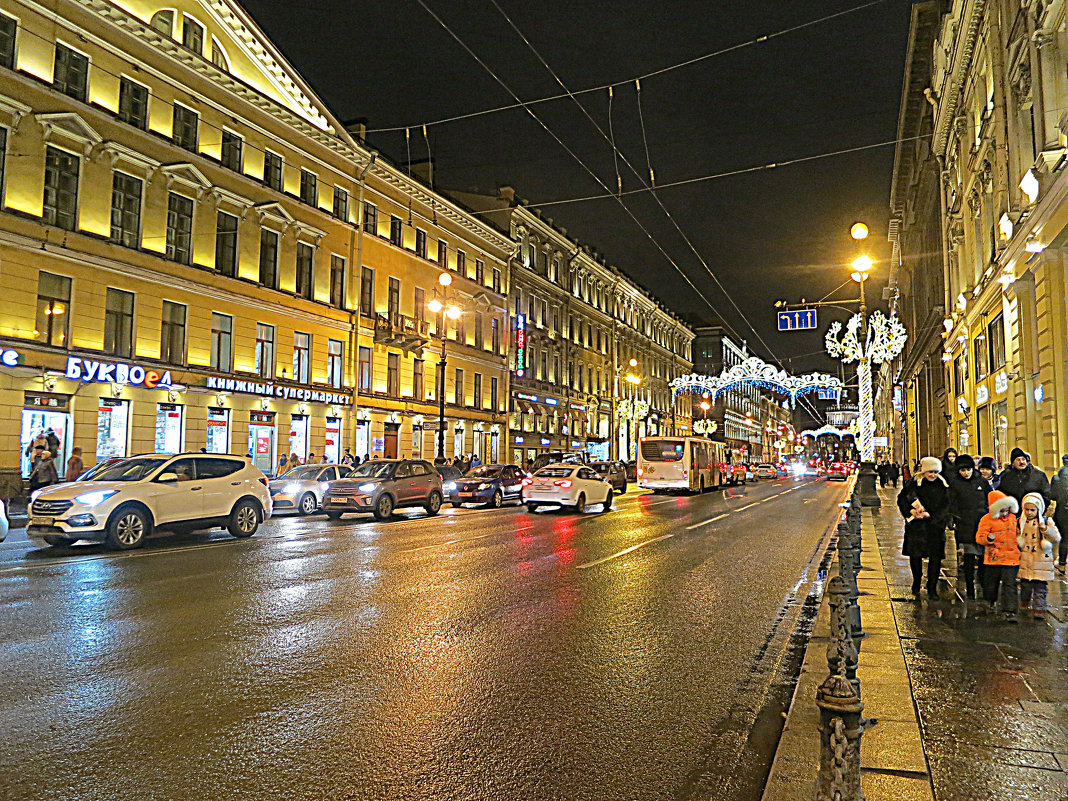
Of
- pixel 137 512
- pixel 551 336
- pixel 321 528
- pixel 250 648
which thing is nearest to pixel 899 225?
pixel 551 336

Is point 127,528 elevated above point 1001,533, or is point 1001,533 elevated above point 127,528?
point 1001,533

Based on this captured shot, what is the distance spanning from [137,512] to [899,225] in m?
57.4

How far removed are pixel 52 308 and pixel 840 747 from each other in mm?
26637

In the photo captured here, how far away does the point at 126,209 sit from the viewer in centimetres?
2723

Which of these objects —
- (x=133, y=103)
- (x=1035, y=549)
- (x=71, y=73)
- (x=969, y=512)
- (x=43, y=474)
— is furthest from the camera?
(x=133, y=103)

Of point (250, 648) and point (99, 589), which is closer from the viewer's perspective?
point (250, 648)

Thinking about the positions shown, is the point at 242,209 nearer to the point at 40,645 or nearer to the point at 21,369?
the point at 21,369

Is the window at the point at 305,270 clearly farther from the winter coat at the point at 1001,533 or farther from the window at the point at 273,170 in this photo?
the winter coat at the point at 1001,533

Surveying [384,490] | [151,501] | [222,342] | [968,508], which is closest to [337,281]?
[222,342]

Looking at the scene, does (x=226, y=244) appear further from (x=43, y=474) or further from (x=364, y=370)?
(x=43, y=474)

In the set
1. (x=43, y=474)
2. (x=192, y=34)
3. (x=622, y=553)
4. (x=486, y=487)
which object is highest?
(x=192, y=34)

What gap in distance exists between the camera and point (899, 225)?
58.6 metres

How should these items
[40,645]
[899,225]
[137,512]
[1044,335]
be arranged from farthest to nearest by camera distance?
1. [899,225]
2. [1044,335]
3. [137,512]
4. [40,645]

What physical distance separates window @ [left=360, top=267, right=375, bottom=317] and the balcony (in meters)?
0.54
